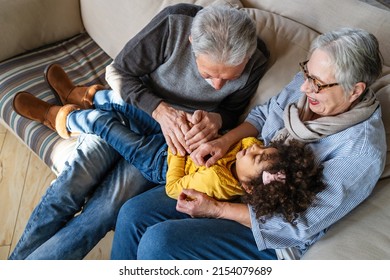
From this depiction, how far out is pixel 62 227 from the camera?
4.85 ft

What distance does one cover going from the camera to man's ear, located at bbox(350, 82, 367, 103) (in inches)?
45.4

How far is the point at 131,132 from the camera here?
1538mm

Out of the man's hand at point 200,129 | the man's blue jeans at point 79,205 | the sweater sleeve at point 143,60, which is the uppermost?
the sweater sleeve at point 143,60

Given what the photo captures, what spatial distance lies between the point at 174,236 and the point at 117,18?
119cm

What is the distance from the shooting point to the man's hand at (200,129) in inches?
56.0

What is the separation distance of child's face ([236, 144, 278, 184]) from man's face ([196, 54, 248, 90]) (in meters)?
0.26

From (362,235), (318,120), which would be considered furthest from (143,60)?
(362,235)

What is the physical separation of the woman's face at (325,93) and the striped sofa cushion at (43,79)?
0.99 meters

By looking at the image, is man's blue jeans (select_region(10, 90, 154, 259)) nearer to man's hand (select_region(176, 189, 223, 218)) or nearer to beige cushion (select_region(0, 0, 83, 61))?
man's hand (select_region(176, 189, 223, 218))

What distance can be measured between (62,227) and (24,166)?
687mm

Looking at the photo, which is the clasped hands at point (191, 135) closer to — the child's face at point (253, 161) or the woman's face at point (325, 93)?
the child's face at point (253, 161)

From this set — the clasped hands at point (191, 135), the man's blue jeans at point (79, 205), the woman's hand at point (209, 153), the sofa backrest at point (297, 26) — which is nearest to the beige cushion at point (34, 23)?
the sofa backrest at point (297, 26)

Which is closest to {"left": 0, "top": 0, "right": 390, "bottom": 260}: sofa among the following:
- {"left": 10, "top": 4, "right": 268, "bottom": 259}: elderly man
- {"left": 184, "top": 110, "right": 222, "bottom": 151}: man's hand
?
{"left": 10, "top": 4, "right": 268, "bottom": 259}: elderly man
